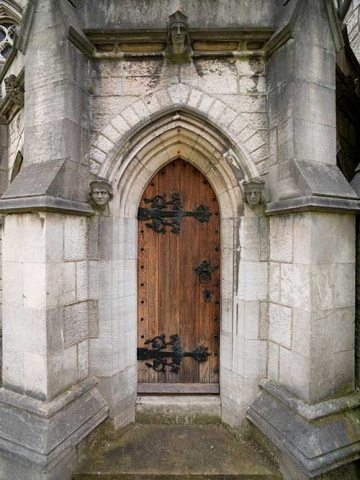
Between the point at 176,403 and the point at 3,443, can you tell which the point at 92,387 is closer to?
the point at 3,443

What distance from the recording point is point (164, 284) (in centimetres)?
295

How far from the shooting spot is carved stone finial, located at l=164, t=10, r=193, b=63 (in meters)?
2.40

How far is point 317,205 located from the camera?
6.97 feet

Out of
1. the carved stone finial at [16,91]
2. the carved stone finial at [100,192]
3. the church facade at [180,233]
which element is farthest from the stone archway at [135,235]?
the carved stone finial at [16,91]

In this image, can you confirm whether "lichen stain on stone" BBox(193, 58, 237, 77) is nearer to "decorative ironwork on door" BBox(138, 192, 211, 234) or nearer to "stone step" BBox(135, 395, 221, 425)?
"decorative ironwork on door" BBox(138, 192, 211, 234)

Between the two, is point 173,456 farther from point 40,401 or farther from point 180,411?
point 40,401

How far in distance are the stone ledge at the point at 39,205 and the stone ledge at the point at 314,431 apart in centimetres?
252

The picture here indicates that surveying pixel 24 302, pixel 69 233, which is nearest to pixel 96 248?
pixel 69 233

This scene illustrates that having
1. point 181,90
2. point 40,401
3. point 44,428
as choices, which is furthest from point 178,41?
point 44,428

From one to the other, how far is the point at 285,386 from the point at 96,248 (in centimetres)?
221

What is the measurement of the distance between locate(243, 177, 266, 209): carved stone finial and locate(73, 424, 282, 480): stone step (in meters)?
2.35

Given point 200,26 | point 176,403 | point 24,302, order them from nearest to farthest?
point 24,302 → point 200,26 → point 176,403

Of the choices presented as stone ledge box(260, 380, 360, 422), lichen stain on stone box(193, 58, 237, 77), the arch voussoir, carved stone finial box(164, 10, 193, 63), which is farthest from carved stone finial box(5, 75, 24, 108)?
stone ledge box(260, 380, 360, 422)

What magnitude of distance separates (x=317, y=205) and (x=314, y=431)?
1.81 m
